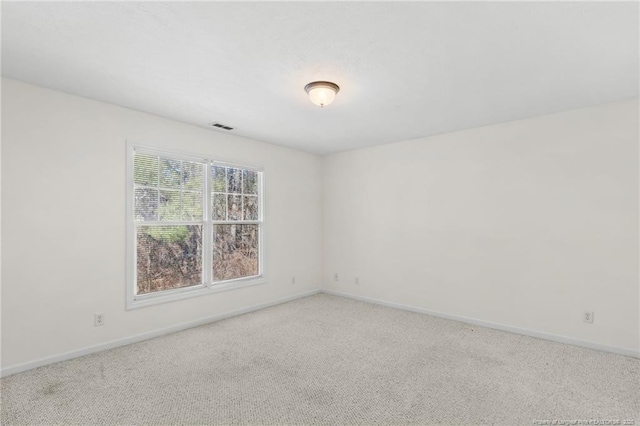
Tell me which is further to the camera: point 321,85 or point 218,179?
point 218,179

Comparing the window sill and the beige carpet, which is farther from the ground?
the window sill

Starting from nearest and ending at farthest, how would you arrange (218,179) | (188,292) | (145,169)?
(145,169), (188,292), (218,179)

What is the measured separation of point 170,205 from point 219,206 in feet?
2.19

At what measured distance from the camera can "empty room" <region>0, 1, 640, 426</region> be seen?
204 centimetres

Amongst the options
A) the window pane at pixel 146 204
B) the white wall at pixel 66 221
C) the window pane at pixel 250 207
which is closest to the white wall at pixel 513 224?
the window pane at pixel 250 207

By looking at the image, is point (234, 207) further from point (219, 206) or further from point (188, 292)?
point (188, 292)

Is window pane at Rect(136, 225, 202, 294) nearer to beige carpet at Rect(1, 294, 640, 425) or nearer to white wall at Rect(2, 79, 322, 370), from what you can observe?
white wall at Rect(2, 79, 322, 370)

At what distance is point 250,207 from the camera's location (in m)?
4.66

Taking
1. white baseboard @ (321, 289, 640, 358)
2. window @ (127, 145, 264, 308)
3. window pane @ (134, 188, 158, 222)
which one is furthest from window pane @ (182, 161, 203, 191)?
white baseboard @ (321, 289, 640, 358)

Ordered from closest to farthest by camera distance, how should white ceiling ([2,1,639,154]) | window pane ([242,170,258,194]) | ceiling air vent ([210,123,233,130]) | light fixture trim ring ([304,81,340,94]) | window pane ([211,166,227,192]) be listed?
white ceiling ([2,1,639,154]), light fixture trim ring ([304,81,340,94]), ceiling air vent ([210,123,233,130]), window pane ([211,166,227,192]), window pane ([242,170,258,194])

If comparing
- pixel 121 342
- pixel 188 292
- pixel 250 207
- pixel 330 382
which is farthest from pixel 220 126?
pixel 330 382

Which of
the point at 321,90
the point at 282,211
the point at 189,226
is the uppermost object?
the point at 321,90

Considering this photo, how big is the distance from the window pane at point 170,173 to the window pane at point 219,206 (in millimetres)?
538

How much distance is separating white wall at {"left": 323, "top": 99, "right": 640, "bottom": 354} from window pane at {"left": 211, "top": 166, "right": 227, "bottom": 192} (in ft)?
6.80
